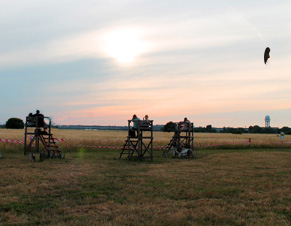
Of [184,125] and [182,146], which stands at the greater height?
[184,125]

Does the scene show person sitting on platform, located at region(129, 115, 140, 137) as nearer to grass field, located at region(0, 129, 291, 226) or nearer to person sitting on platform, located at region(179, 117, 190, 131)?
person sitting on platform, located at region(179, 117, 190, 131)

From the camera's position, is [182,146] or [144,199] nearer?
[144,199]

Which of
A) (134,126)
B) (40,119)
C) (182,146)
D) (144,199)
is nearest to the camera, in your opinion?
(144,199)

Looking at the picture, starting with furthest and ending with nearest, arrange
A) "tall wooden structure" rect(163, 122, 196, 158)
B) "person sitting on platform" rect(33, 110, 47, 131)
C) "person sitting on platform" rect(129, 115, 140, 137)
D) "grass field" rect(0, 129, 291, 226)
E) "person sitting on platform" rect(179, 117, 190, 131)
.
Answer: "person sitting on platform" rect(179, 117, 190, 131) < "tall wooden structure" rect(163, 122, 196, 158) < "person sitting on platform" rect(33, 110, 47, 131) < "person sitting on platform" rect(129, 115, 140, 137) < "grass field" rect(0, 129, 291, 226)

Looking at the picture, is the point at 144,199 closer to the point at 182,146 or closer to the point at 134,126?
the point at 134,126

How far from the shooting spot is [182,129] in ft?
85.7

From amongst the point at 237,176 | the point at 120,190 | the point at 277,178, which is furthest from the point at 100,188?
the point at 277,178

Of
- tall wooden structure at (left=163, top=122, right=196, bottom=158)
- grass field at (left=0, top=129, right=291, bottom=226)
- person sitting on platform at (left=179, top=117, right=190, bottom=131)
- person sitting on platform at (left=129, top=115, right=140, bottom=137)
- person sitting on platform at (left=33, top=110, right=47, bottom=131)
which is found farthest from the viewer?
person sitting on platform at (left=179, top=117, right=190, bottom=131)

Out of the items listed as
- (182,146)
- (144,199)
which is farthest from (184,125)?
(144,199)

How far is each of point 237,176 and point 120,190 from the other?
222 inches

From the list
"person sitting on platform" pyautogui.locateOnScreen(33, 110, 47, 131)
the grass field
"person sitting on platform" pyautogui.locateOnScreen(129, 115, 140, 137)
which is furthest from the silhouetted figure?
the grass field

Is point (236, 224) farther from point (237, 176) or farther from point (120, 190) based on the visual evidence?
point (237, 176)

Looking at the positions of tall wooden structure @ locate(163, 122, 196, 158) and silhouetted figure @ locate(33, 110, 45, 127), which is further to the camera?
tall wooden structure @ locate(163, 122, 196, 158)

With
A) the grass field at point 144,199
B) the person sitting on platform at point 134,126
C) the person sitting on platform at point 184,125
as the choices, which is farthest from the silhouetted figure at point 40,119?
the person sitting on platform at point 184,125
